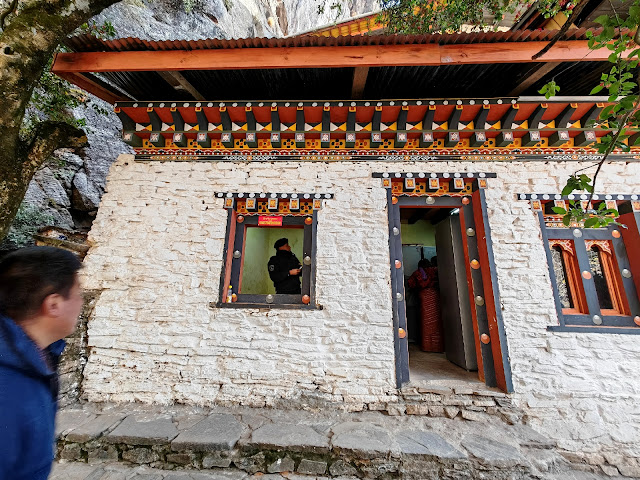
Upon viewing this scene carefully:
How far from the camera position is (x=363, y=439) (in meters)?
2.66

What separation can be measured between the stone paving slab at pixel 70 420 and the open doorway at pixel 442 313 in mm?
3675

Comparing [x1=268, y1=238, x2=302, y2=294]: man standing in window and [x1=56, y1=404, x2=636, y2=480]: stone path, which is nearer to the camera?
[x1=56, y1=404, x2=636, y2=480]: stone path

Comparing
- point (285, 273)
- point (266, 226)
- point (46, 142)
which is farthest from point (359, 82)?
point (46, 142)

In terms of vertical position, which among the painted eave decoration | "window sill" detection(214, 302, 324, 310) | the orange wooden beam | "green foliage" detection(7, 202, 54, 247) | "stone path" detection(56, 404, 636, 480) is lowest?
"stone path" detection(56, 404, 636, 480)

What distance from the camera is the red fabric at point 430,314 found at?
198 inches

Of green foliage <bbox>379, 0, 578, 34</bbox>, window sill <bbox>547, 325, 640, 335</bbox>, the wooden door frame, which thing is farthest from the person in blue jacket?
green foliage <bbox>379, 0, 578, 34</bbox>

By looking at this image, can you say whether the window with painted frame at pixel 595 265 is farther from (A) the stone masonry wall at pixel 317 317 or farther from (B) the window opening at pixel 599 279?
(A) the stone masonry wall at pixel 317 317

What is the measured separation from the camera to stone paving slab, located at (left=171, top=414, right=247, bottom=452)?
8.50ft

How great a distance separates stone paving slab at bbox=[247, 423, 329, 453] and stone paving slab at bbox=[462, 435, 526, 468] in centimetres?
137

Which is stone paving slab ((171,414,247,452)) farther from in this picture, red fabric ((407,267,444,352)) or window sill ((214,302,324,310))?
red fabric ((407,267,444,352))

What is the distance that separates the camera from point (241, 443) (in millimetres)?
2611

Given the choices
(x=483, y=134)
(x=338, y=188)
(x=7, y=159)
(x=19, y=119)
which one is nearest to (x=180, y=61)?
(x=19, y=119)

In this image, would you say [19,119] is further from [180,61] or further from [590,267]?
[590,267]

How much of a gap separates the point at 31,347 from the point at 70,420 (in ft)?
9.71
